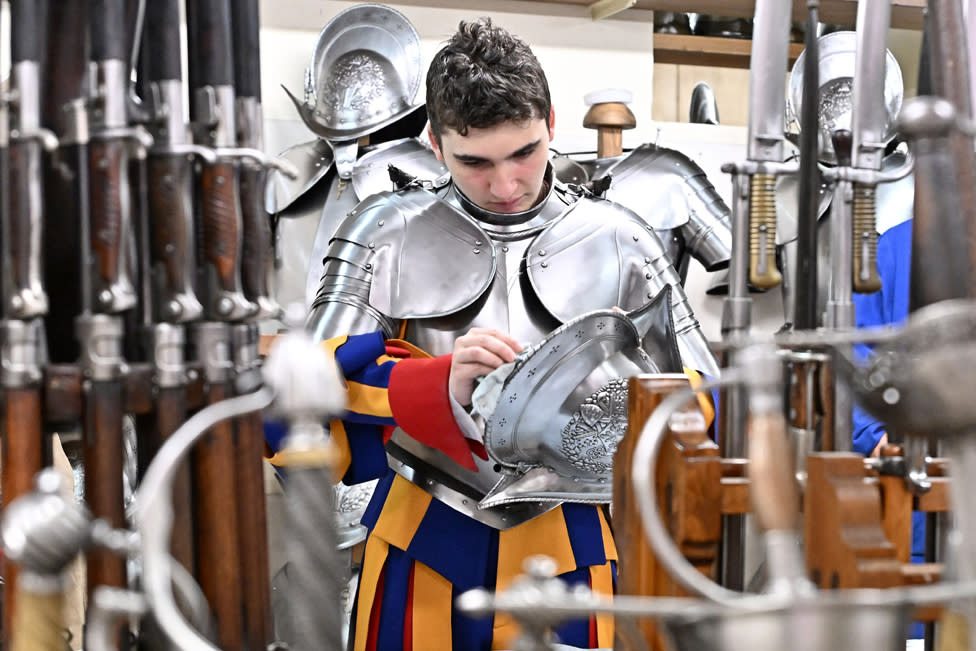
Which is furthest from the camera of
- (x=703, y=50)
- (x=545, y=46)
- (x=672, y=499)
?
(x=703, y=50)

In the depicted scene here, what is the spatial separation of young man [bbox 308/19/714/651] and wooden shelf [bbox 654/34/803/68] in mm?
1331

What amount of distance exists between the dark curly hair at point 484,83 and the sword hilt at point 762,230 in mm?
497

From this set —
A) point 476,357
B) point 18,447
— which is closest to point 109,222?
point 18,447

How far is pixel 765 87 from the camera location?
0.80 metres

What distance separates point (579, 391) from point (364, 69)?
56.3 inches

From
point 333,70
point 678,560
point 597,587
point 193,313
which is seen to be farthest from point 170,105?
point 333,70

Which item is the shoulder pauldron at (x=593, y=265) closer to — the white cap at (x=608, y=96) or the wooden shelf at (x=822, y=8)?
the white cap at (x=608, y=96)

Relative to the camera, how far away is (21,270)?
597mm

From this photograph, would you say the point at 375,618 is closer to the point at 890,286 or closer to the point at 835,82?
the point at 890,286

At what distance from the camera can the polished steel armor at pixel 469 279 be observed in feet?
4.36

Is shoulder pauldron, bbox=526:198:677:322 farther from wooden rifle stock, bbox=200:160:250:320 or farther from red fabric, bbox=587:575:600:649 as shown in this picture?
wooden rifle stock, bbox=200:160:250:320

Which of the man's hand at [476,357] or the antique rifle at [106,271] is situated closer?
the antique rifle at [106,271]

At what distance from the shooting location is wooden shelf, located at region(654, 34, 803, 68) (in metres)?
2.63

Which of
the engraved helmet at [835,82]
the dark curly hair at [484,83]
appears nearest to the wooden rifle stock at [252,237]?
the dark curly hair at [484,83]
